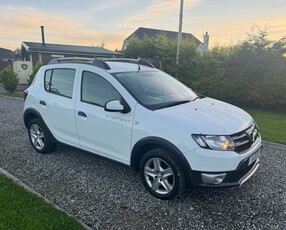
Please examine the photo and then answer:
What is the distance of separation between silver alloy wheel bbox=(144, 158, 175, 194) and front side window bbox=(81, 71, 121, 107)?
1018 mm

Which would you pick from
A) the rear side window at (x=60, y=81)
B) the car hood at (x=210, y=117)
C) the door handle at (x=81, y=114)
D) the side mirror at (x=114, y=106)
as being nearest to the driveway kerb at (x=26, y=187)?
the door handle at (x=81, y=114)

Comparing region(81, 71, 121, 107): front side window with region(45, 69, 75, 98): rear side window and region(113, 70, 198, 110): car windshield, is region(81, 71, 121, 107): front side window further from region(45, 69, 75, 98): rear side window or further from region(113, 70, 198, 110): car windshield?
region(45, 69, 75, 98): rear side window

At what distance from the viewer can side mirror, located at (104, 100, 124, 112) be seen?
3.32m

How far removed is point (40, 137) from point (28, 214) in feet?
7.38

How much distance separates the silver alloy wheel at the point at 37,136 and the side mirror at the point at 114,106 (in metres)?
2.11

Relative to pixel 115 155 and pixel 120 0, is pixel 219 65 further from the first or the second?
pixel 115 155

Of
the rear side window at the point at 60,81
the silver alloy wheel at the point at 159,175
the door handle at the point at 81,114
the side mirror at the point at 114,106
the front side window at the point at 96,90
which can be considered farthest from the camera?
the rear side window at the point at 60,81

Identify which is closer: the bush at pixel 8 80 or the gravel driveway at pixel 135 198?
the gravel driveway at pixel 135 198

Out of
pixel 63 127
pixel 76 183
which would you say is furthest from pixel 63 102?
pixel 76 183

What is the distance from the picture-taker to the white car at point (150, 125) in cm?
289

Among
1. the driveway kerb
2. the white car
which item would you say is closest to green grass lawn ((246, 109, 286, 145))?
the white car

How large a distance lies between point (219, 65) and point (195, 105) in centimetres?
792

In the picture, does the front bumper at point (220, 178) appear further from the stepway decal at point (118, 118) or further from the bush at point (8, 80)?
the bush at point (8, 80)

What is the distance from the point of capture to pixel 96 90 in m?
3.80
